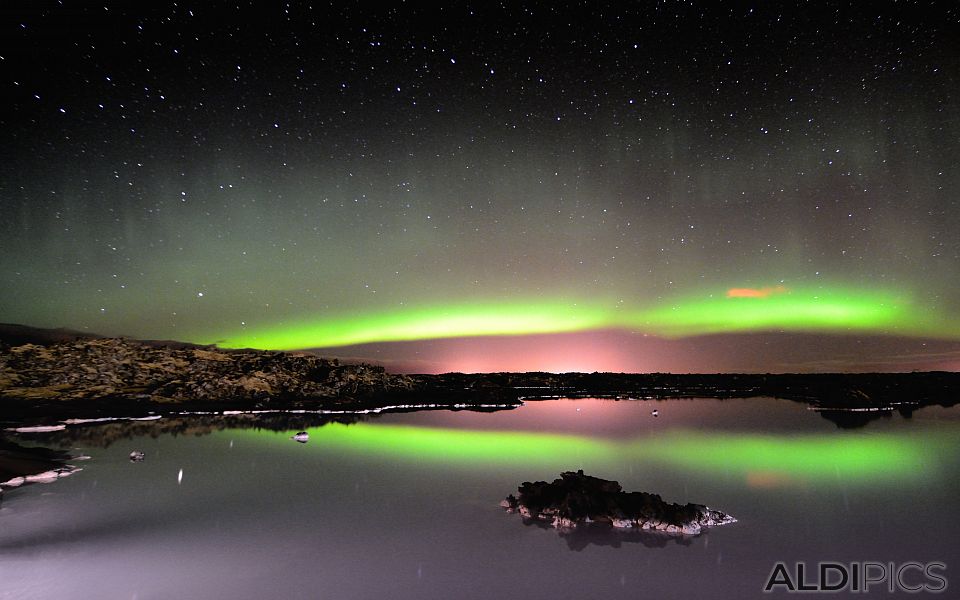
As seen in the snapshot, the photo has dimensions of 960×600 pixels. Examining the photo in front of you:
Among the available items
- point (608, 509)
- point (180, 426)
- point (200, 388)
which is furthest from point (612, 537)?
point (200, 388)

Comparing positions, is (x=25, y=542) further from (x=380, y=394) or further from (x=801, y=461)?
(x=380, y=394)

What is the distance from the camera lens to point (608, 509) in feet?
47.3

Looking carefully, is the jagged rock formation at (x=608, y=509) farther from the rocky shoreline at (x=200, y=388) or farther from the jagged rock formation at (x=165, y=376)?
Answer: the jagged rock formation at (x=165, y=376)

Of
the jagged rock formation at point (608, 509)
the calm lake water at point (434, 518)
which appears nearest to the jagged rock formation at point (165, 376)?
the calm lake water at point (434, 518)

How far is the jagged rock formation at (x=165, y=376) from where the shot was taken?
184ft

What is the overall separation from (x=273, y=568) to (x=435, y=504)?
22.0 feet

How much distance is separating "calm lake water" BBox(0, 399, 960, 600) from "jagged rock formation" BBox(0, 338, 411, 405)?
83.0 feet

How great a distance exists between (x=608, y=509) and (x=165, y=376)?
62365mm

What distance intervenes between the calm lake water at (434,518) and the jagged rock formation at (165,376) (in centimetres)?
2530

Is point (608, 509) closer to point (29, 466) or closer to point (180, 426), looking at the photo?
point (29, 466)

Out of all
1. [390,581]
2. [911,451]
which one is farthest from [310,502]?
[911,451]

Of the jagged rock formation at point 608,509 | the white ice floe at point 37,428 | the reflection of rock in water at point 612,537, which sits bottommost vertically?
the white ice floe at point 37,428

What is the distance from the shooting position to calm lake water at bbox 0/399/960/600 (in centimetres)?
1078

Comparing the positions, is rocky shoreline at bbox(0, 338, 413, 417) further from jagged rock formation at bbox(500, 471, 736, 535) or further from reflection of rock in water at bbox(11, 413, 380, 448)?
jagged rock formation at bbox(500, 471, 736, 535)
